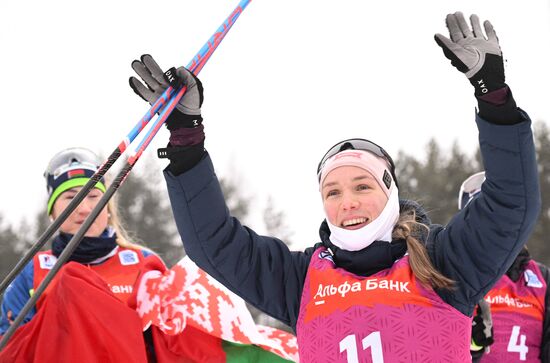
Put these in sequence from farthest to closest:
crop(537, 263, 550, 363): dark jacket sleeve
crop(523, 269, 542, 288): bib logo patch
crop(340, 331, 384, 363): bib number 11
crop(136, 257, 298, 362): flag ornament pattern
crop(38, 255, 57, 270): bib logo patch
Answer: crop(523, 269, 542, 288): bib logo patch, crop(537, 263, 550, 363): dark jacket sleeve, crop(38, 255, 57, 270): bib logo patch, crop(136, 257, 298, 362): flag ornament pattern, crop(340, 331, 384, 363): bib number 11

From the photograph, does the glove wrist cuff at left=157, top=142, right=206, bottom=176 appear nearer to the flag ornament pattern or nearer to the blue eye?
the blue eye

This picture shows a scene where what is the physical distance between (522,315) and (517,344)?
210 mm

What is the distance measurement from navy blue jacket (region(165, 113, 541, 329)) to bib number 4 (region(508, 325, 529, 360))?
2.04 m

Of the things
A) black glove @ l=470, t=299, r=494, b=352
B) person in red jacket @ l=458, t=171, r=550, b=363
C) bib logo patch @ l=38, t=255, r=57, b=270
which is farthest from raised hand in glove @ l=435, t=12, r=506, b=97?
bib logo patch @ l=38, t=255, r=57, b=270

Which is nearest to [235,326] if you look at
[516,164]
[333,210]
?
[333,210]

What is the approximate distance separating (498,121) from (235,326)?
6.73ft

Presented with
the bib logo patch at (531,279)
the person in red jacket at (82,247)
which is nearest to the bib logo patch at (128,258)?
the person in red jacket at (82,247)

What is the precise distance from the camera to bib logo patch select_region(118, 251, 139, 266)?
4.77m

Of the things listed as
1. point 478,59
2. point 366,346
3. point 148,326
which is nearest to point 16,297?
point 148,326

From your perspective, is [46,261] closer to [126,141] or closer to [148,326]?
[148,326]

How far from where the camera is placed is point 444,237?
3.01m

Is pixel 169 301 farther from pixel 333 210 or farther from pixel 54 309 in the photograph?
pixel 333 210

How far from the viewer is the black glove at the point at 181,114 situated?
3041 millimetres

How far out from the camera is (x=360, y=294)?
291 centimetres
